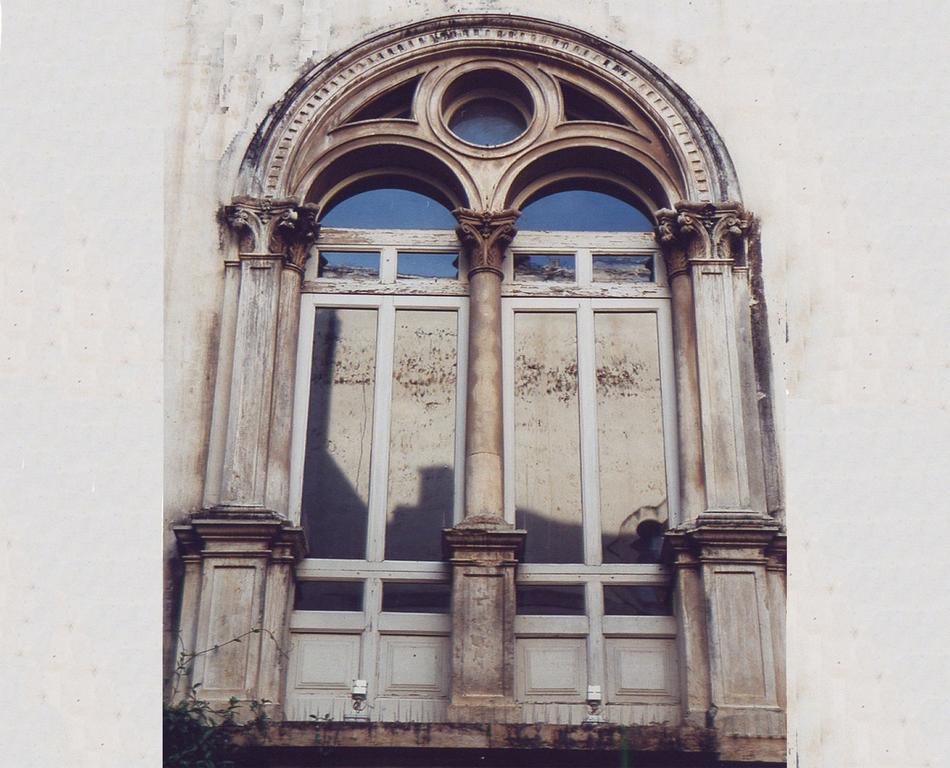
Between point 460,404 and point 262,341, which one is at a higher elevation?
point 262,341

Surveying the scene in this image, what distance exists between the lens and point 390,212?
11.2 meters

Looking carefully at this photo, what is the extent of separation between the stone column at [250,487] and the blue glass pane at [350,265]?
288mm

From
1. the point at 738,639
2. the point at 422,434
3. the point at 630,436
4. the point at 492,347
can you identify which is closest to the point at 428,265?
the point at 492,347

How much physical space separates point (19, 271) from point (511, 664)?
413 cm

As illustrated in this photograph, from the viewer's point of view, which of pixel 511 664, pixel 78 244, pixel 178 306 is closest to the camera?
pixel 78 244

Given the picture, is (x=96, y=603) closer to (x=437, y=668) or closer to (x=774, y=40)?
(x=437, y=668)

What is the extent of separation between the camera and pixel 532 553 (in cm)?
963

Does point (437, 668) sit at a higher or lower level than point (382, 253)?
lower

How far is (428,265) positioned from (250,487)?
2.60m

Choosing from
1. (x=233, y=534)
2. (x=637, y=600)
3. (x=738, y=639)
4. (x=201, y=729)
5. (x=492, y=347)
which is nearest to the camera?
(x=201, y=729)

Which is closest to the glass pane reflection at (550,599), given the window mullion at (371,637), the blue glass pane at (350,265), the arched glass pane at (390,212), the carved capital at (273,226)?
the window mullion at (371,637)

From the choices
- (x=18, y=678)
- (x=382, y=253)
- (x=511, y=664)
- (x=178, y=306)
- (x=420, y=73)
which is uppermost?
(x=420, y=73)

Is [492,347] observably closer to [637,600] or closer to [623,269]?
[623,269]

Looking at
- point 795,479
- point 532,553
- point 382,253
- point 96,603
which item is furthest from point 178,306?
point 795,479
